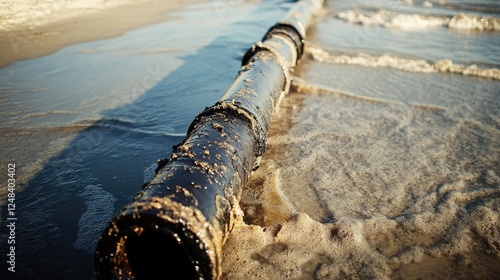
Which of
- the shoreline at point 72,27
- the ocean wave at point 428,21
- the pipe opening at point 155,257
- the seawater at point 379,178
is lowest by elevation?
the ocean wave at point 428,21

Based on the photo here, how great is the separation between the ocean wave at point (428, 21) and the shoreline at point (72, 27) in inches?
255

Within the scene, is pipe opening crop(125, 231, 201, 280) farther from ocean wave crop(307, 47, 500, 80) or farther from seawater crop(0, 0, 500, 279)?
ocean wave crop(307, 47, 500, 80)

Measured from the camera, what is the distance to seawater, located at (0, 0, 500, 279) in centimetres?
207

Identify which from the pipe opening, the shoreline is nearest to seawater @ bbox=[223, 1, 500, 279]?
the pipe opening

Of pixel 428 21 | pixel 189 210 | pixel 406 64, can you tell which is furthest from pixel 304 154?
pixel 428 21

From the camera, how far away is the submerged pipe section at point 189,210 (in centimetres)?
142

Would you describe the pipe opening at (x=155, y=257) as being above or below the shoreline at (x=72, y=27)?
below

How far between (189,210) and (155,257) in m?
0.37

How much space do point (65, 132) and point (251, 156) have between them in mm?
2530

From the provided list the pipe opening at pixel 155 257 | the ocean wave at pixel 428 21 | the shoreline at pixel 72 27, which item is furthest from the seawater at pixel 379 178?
the shoreline at pixel 72 27

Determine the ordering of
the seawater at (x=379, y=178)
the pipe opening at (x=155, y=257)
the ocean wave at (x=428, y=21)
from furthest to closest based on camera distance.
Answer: the ocean wave at (x=428, y=21), the seawater at (x=379, y=178), the pipe opening at (x=155, y=257)

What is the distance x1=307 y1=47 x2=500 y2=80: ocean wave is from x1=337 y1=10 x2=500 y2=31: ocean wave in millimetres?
3884

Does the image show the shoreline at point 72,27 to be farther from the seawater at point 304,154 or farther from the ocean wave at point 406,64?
the ocean wave at point 406,64

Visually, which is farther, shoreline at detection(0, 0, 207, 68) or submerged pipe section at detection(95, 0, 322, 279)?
shoreline at detection(0, 0, 207, 68)
